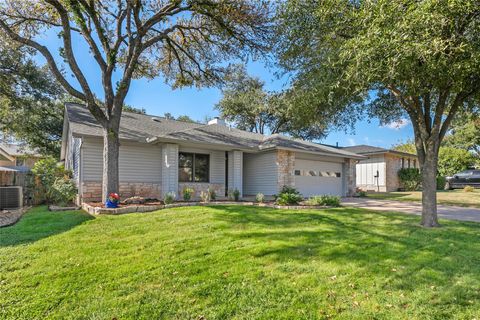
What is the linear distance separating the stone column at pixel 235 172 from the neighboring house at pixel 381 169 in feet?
38.6

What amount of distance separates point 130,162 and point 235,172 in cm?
485

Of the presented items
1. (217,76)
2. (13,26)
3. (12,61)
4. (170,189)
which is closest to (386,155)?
(217,76)

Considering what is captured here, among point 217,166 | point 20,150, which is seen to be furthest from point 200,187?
point 20,150

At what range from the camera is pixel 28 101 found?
742 inches

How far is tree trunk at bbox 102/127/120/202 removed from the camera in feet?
31.7

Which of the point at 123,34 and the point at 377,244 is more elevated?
the point at 123,34

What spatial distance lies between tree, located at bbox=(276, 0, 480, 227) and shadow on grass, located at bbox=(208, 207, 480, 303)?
1155 mm

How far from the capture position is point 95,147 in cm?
1166

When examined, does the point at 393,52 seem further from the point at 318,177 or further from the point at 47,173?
the point at 47,173

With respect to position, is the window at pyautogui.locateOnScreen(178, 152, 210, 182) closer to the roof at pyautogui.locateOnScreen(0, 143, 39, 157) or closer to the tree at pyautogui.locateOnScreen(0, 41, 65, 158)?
the tree at pyautogui.locateOnScreen(0, 41, 65, 158)

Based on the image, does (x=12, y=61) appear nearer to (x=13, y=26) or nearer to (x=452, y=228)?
(x=13, y=26)

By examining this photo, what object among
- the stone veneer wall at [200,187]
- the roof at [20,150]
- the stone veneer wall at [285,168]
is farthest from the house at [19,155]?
the stone veneer wall at [285,168]

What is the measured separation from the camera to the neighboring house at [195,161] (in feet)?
38.4

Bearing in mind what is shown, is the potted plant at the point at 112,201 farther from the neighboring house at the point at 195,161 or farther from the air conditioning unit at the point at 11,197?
the air conditioning unit at the point at 11,197
